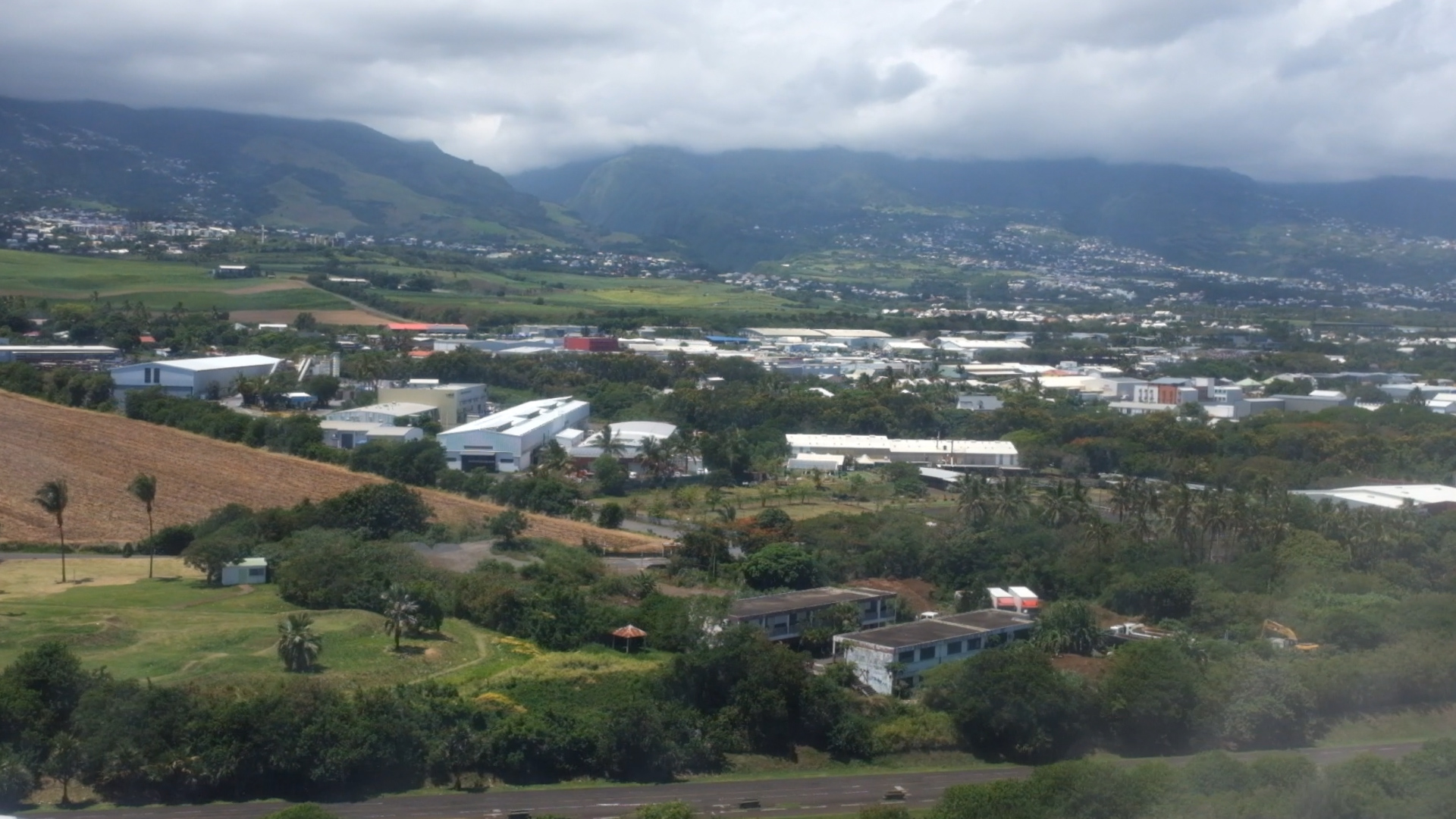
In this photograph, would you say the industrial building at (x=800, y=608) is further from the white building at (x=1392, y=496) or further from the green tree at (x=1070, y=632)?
the white building at (x=1392, y=496)

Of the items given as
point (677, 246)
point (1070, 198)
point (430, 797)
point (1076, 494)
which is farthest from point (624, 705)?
point (1070, 198)

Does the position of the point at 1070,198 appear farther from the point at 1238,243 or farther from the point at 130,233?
the point at 130,233

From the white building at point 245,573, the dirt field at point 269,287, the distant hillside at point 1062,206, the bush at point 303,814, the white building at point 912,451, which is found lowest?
the white building at point 912,451

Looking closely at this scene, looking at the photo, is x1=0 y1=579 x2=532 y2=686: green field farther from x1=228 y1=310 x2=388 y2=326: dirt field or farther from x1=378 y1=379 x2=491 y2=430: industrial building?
x1=228 y1=310 x2=388 y2=326: dirt field

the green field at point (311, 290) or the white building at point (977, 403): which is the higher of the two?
the green field at point (311, 290)

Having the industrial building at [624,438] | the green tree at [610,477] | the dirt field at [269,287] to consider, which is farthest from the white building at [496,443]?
the dirt field at [269,287]

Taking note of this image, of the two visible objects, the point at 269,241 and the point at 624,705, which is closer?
the point at 624,705

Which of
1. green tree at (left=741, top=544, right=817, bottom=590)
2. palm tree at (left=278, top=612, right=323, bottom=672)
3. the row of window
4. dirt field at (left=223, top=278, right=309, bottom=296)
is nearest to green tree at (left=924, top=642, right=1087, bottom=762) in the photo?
the row of window
